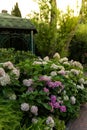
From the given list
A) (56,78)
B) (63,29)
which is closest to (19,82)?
(56,78)

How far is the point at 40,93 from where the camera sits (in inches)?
241

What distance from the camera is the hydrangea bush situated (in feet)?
19.2

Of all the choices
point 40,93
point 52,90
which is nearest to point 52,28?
point 52,90

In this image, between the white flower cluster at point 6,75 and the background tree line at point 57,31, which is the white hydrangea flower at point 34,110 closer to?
the white flower cluster at point 6,75

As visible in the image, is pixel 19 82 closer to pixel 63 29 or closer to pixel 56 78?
pixel 56 78

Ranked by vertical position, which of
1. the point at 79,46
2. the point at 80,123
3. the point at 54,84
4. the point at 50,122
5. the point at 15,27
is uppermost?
the point at 54,84

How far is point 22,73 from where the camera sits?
7133mm

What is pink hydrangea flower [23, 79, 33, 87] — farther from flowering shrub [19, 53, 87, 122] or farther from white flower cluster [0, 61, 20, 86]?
white flower cluster [0, 61, 20, 86]

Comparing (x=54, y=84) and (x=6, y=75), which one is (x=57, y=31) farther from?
(x=6, y=75)

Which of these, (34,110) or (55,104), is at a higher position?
(34,110)

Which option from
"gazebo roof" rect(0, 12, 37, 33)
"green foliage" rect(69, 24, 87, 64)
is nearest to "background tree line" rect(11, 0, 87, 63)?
"green foliage" rect(69, 24, 87, 64)

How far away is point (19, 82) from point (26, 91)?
0.36 meters

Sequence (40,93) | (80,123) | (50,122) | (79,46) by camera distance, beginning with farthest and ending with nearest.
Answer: (79,46)
(80,123)
(40,93)
(50,122)

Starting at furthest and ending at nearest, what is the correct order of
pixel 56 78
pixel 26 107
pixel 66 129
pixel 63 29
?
pixel 63 29, pixel 56 78, pixel 66 129, pixel 26 107
